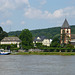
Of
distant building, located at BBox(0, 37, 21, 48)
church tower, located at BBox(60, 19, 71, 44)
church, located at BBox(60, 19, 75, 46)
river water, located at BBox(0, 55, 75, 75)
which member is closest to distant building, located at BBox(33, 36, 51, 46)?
church, located at BBox(60, 19, 75, 46)

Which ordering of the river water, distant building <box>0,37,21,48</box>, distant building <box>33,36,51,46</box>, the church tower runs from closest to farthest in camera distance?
the river water < the church tower < distant building <box>0,37,21,48</box> < distant building <box>33,36,51,46</box>

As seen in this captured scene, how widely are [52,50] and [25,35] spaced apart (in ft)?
144

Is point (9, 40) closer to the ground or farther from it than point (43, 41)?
farther from it

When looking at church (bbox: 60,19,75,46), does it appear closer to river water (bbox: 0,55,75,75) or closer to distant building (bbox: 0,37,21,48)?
distant building (bbox: 0,37,21,48)

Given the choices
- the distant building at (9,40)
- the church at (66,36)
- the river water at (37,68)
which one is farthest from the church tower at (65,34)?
the river water at (37,68)

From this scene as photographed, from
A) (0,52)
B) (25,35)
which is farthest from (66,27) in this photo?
(0,52)

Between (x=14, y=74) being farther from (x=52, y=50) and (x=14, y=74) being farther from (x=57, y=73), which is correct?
(x=52, y=50)

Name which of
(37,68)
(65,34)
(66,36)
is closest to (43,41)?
(66,36)

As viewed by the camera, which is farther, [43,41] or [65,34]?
[43,41]

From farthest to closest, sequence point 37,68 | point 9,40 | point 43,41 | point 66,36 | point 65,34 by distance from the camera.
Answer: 1. point 43,41
2. point 9,40
3. point 66,36
4. point 65,34
5. point 37,68

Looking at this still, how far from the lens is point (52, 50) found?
11862 cm

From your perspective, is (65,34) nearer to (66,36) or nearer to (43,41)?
(66,36)

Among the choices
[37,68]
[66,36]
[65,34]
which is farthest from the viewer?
[66,36]

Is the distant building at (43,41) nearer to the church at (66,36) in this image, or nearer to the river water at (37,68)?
the church at (66,36)
